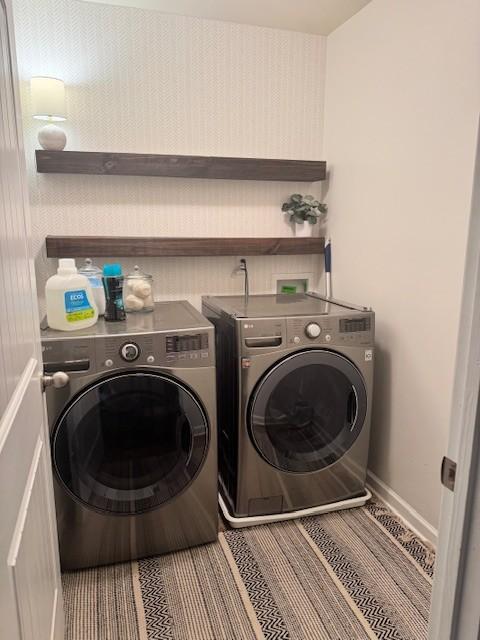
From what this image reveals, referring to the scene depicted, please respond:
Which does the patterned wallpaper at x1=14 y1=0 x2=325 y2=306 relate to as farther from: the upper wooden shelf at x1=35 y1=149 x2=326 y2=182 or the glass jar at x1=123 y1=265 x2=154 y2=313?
the glass jar at x1=123 y1=265 x2=154 y2=313

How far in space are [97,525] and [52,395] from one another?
1.79 ft

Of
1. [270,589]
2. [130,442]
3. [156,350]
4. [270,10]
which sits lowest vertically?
[270,589]

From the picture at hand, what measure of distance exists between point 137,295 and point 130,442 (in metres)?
0.65

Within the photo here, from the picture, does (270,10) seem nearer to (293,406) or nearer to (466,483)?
(293,406)

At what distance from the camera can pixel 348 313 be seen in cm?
206

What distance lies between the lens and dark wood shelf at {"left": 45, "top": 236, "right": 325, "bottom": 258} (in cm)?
225

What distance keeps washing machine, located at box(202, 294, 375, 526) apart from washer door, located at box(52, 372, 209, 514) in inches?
10.6

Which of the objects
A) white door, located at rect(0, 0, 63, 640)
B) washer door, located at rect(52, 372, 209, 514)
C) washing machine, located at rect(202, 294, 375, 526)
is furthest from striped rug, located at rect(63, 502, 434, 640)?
white door, located at rect(0, 0, 63, 640)

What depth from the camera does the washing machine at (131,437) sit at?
5.51 feet

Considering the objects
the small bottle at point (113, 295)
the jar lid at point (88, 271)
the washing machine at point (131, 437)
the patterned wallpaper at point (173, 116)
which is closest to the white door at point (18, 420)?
the washing machine at point (131, 437)

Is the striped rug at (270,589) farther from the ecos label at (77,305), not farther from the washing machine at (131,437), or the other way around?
the ecos label at (77,305)

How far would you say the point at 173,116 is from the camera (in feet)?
7.88

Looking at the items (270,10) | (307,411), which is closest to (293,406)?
(307,411)

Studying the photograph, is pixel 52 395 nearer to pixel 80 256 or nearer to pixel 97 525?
pixel 97 525
